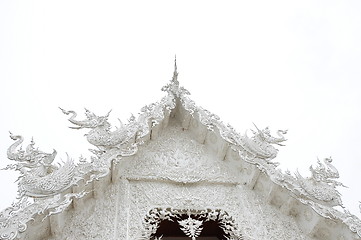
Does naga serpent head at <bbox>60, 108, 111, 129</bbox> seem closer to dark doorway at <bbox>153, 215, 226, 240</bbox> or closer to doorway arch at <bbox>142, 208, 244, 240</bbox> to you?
doorway arch at <bbox>142, 208, 244, 240</bbox>

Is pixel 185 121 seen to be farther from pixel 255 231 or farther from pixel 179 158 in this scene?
pixel 255 231

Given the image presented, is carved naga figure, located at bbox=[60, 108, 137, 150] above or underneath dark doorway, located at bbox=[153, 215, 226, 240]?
above

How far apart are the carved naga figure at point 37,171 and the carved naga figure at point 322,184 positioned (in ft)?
8.50

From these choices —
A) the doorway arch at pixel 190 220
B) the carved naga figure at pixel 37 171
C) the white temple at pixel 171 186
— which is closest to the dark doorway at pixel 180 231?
the doorway arch at pixel 190 220

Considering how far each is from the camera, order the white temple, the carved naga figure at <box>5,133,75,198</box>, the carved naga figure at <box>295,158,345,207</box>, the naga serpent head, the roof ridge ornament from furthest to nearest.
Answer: the roof ridge ornament
the naga serpent head
the carved naga figure at <box>295,158,345,207</box>
the white temple
the carved naga figure at <box>5,133,75,198</box>

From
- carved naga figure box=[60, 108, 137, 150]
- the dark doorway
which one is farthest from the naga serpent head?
the dark doorway

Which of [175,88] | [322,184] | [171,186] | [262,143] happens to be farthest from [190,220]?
[175,88]

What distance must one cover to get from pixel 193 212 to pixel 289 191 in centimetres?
112

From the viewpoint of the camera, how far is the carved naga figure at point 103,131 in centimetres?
488

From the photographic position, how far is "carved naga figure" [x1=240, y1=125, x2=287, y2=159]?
5.21 metres

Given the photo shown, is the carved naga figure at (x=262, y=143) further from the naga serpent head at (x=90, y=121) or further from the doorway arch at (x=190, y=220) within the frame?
the naga serpent head at (x=90, y=121)

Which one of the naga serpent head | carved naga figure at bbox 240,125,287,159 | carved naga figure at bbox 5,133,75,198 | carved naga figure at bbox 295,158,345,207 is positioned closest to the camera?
carved naga figure at bbox 5,133,75,198

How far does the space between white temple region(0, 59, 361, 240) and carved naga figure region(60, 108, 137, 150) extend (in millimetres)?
12

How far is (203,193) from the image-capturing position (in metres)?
5.14
